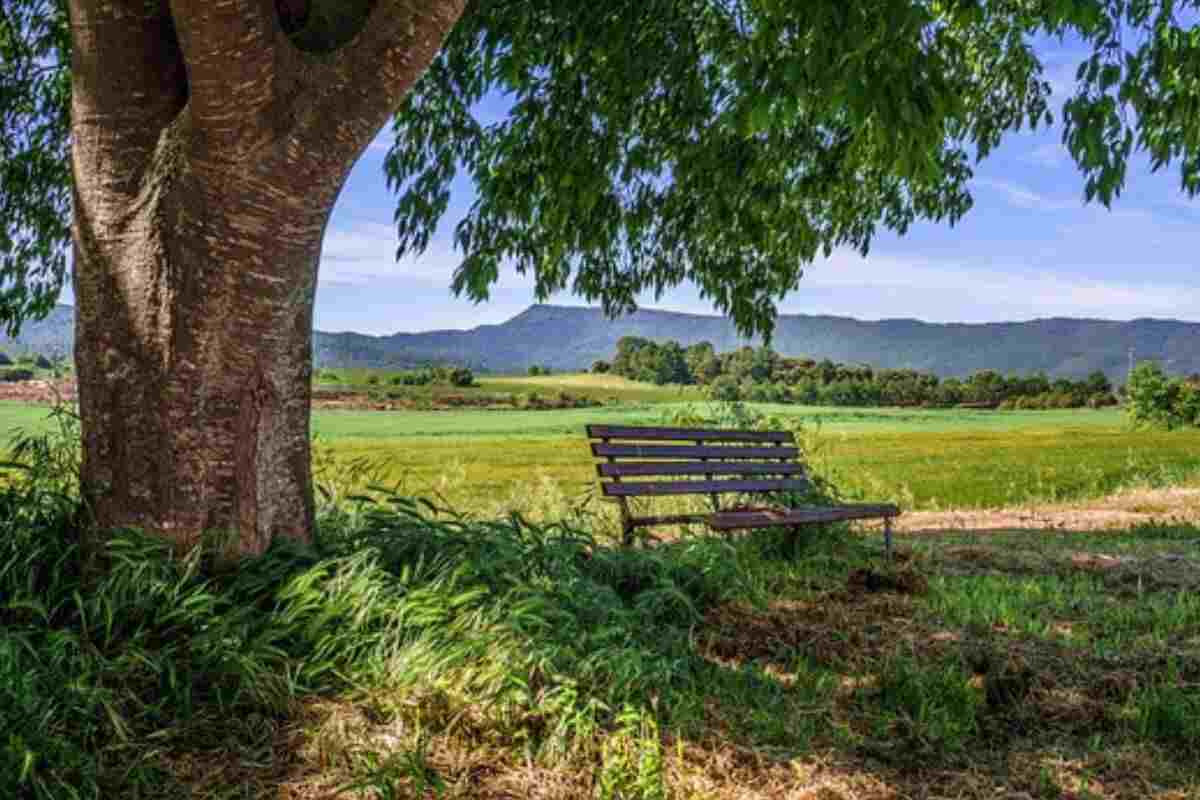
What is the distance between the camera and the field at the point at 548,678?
2711mm

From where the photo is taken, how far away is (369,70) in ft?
11.7

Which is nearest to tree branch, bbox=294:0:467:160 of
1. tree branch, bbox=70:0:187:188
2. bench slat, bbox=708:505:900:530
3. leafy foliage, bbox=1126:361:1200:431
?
tree branch, bbox=70:0:187:188

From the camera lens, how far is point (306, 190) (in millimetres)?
3572

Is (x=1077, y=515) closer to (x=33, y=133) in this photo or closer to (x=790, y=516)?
(x=790, y=516)

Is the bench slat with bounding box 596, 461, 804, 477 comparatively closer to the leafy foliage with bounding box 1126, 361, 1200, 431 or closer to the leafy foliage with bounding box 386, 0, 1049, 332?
the leafy foliage with bounding box 386, 0, 1049, 332

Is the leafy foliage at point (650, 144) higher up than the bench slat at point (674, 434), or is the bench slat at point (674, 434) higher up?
the leafy foliage at point (650, 144)

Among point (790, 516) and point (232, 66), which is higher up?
point (232, 66)

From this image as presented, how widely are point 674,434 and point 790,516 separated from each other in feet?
3.58

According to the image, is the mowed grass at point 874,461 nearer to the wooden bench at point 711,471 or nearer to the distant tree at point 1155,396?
the wooden bench at point 711,471

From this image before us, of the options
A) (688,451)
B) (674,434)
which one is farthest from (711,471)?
(674,434)

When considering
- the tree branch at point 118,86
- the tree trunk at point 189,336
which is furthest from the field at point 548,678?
the tree branch at point 118,86

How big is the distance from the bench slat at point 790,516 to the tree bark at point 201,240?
2.85 meters

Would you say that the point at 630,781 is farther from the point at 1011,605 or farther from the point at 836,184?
the point at 836,184

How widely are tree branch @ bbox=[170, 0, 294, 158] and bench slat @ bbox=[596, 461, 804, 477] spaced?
326 centimetres
